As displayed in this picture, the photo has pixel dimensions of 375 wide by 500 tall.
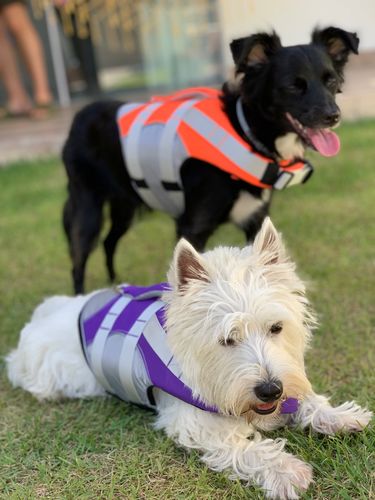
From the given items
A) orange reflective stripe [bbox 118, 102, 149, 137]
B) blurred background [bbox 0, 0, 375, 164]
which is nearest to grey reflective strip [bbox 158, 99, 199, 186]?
orange reflective stripe [bbox 118, 102, 149, 137]

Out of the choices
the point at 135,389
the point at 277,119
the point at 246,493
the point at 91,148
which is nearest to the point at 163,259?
the point at 91,148

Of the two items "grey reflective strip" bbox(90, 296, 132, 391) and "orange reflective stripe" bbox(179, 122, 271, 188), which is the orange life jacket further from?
"grey reflective strip" bbox(90, 296, 132, 391)

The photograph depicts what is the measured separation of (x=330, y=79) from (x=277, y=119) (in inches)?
13.7

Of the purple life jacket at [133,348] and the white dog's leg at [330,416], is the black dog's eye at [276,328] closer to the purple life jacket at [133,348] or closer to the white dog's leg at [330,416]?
the purple life jacket at [133,348]

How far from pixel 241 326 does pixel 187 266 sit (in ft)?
0.94

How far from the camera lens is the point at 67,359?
283cm

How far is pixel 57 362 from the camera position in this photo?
2.84 meters

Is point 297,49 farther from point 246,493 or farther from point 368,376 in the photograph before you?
point 246,493

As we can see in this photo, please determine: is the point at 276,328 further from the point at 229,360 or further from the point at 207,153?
the point at 207,153

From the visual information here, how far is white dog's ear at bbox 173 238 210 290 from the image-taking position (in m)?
2.09

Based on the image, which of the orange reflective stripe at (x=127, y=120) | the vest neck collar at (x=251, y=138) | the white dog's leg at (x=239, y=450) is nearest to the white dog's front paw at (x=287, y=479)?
the white dog's leg at (x=239, y=450)

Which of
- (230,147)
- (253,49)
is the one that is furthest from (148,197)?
(253,49)

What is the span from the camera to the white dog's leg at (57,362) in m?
2.83

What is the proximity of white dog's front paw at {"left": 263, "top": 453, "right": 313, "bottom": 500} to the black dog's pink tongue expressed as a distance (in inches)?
67.1
